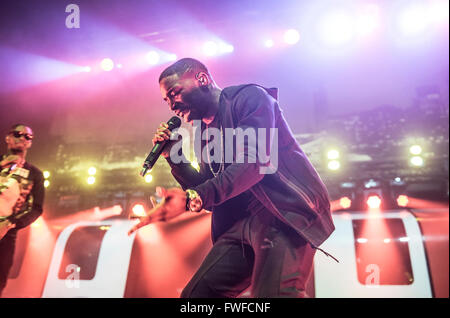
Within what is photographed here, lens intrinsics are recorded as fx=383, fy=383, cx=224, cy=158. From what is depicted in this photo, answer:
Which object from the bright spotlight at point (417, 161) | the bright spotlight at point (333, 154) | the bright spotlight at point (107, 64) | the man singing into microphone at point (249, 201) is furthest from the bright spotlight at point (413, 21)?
the man singing into microphone at point (249, 201)

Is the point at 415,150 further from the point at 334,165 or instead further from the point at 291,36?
the point at 291,36

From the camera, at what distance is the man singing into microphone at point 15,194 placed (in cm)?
332

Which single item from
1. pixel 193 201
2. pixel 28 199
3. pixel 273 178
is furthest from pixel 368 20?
pixel 193 201

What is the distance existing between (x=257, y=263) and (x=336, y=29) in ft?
15.7

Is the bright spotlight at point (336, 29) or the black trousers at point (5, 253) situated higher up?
the bright spotlight at point (336, 29)

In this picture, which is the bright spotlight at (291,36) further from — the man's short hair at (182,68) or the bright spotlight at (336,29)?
the man's short hair at (182,68)

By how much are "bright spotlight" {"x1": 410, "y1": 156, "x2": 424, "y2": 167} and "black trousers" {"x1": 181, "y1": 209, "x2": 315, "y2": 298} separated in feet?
15.3

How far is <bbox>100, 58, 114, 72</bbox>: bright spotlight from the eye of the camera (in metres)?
6.08

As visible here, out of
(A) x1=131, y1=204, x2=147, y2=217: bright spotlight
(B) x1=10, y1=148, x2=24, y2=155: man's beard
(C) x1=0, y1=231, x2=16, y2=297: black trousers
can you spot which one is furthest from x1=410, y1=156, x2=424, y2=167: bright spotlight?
(C) x1=0, y1=231, x2=16, y2=297: black trousers

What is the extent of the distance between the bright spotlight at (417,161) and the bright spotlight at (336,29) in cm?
198

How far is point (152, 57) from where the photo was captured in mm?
5992

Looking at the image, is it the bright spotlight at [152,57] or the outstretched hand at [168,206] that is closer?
the outstretched hand at [168,206]
